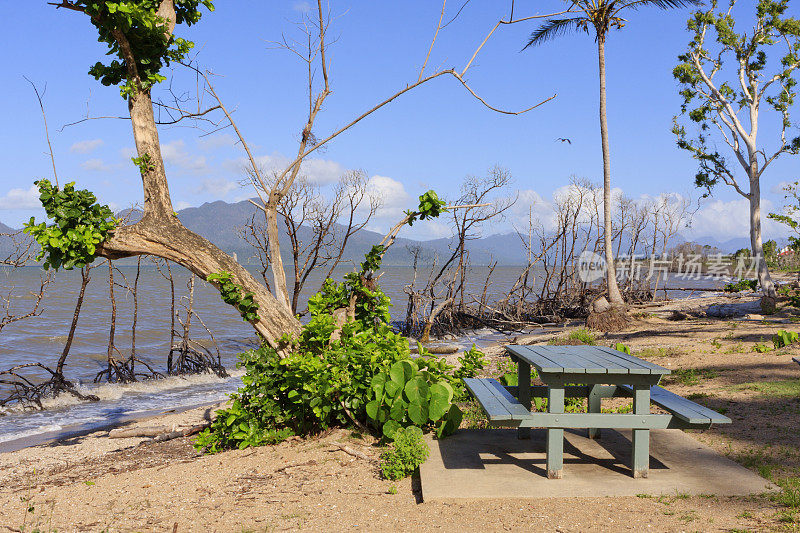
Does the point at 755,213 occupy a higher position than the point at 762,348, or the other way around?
the point at 755,213

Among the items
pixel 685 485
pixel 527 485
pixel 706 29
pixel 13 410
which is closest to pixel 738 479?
pixel 685 485

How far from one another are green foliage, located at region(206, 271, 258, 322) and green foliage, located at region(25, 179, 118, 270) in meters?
1.22

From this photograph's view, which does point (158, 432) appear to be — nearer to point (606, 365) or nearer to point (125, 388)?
point (125, 388)

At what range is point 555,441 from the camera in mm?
4332

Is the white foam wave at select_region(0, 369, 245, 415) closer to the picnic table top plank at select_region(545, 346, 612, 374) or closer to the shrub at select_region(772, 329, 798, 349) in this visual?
the picnic table top plank at select_region(545, 346, 612, 374)

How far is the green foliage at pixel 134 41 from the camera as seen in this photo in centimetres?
604

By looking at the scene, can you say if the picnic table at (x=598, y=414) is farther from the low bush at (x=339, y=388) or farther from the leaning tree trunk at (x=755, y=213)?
the leaning tree trunk at (x=755, y=213)

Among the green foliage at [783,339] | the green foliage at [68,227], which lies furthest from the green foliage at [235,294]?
the green foliage at [783,339]

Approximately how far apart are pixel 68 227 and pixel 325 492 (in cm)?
379

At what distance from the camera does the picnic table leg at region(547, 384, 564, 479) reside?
14.1 ft

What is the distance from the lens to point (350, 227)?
549 inches

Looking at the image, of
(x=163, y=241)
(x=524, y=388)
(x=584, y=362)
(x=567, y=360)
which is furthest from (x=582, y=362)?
(x=163, y=241)

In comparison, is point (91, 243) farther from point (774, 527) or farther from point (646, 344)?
point (646, 344)

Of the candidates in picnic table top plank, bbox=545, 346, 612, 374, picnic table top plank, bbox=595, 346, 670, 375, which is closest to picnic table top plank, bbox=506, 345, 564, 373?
picnic table top plank, bbox=545, 346, 612, 374
